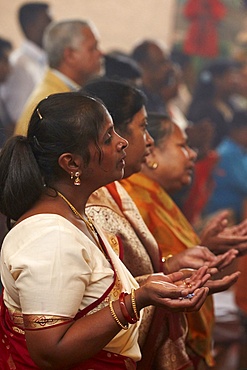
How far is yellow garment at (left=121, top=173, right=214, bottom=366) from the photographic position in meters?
3.50

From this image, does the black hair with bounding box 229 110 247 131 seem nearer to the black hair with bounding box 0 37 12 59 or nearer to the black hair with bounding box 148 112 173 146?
the black hair with bounding box 0 37 12 59

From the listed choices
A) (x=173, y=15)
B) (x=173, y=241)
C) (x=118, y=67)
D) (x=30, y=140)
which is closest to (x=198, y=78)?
(x=173, y=15)

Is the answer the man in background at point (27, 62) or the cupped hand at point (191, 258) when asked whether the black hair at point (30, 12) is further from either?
the cupped hand at point (191, 258)

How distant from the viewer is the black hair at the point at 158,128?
3752 mm

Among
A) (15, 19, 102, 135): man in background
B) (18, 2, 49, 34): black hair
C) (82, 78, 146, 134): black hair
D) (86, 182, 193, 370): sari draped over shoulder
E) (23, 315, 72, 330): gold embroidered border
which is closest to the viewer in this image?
(23, 315, 72, 330): gold embroidered border

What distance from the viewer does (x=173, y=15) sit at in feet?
30.8

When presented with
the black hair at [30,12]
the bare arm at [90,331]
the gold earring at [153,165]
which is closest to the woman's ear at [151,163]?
the gold earring at [153,165]

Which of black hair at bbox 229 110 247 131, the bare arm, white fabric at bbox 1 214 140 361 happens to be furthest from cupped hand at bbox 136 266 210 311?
black hair at bbox 229 110 247 131

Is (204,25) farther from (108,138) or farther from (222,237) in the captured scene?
(108,138)

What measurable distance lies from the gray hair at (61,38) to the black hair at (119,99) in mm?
2130

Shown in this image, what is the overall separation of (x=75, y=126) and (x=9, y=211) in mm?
299

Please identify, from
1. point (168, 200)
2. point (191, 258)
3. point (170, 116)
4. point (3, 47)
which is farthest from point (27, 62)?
point (191, 258)

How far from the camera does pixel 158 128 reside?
376 centimetres

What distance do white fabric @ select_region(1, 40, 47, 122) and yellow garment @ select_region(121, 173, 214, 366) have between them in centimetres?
302
